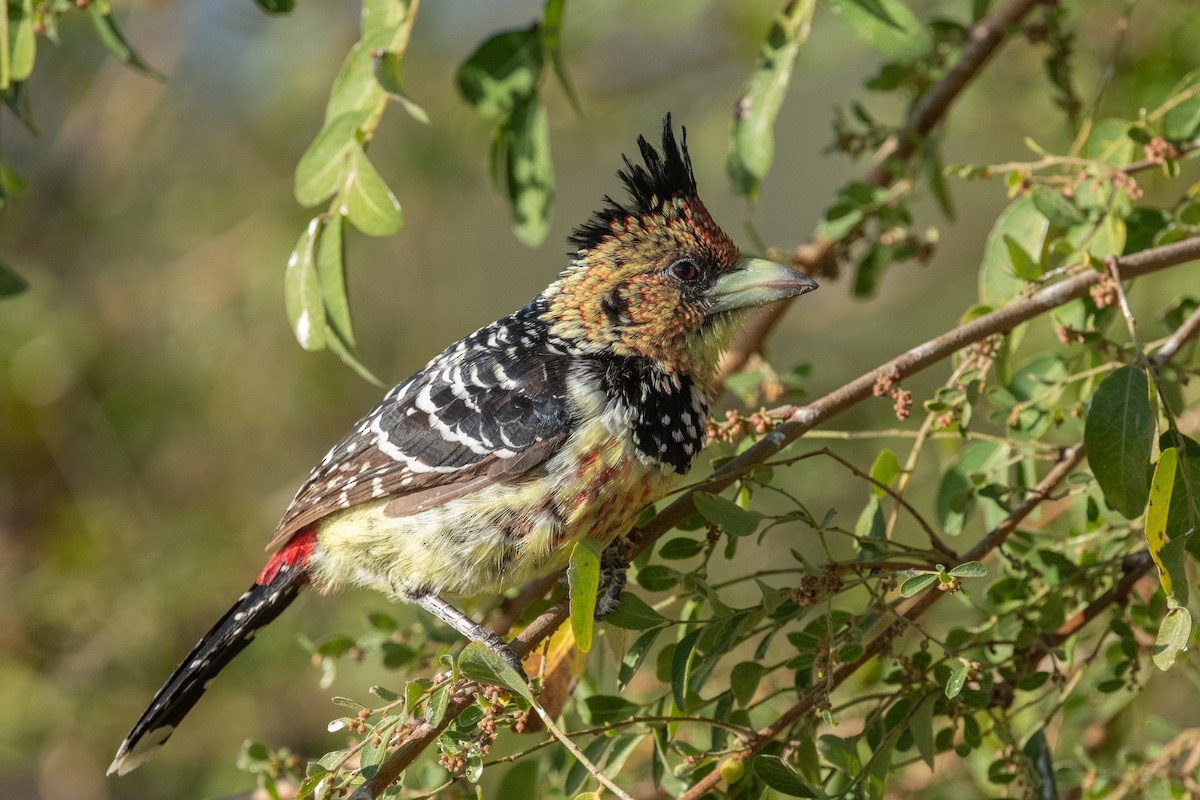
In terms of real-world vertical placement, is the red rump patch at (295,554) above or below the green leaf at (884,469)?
above

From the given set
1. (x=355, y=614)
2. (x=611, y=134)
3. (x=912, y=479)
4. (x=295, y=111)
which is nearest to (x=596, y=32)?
(x=611, y=134)

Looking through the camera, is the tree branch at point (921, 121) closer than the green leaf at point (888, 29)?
No

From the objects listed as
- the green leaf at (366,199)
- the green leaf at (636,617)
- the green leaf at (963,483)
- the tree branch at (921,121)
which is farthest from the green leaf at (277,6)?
the green leaf at (963,483)

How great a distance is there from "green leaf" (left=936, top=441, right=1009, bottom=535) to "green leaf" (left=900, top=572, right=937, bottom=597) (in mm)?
601

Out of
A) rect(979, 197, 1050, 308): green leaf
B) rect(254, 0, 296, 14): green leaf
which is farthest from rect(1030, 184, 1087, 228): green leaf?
rect(254, 0, 296, 14): green leaf

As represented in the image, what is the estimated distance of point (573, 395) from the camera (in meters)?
2.64

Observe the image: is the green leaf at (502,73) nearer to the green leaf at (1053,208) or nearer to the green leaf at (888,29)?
the green leaf at (888,29)

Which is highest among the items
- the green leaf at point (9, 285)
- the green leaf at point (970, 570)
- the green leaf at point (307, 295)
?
the green leaf at point (9, 285)

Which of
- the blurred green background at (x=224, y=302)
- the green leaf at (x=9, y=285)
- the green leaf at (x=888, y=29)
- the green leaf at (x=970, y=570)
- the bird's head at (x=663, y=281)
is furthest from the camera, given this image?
the blurred green background at (x=224, y=302)

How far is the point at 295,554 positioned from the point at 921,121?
1833mm

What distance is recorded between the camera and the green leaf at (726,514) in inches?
82.9

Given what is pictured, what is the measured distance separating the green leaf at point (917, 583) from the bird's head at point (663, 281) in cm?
100

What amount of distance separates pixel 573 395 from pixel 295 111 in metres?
3.36

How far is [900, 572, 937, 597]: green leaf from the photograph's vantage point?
1870 millimetres
